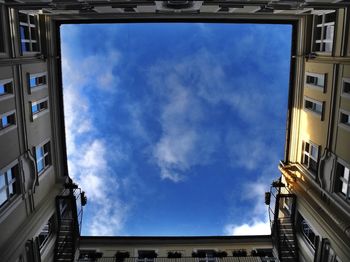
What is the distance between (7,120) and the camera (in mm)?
21719

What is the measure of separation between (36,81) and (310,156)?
21271 mm

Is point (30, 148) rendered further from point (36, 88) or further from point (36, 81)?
point (36, 81)

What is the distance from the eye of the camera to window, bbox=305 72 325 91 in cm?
2474

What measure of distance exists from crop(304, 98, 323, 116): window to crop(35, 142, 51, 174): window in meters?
20.5

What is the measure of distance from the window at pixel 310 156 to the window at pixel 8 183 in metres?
20.5

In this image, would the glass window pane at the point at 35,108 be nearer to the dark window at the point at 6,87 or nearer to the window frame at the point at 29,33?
the dark window at the point at 6,87

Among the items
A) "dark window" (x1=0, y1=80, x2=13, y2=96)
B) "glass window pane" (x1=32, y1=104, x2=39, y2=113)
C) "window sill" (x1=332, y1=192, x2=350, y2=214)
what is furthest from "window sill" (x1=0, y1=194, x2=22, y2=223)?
"window sill" (x1=332, y1=192, x2=350, y2=214)

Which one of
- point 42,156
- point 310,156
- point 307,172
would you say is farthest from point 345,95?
point 42,156

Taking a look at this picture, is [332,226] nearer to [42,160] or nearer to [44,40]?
[42,160]

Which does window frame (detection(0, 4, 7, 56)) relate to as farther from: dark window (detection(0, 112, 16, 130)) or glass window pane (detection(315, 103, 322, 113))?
glass window pane (detection(315, 103, 322, 113))

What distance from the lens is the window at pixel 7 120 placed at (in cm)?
2066

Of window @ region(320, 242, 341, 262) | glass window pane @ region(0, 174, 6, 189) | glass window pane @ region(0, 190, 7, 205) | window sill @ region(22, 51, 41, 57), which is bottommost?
window @ region(320, 242, 341, 262)

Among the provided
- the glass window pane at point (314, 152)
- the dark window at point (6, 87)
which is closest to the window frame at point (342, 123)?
the glass window pane at point (314, 152)

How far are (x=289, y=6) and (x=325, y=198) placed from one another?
13090 mm
